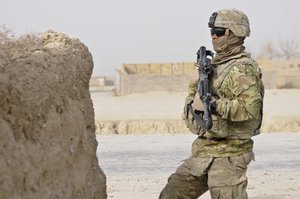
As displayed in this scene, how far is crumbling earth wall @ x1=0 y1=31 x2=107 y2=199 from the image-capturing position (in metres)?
2.98

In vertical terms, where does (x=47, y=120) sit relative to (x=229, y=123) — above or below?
above

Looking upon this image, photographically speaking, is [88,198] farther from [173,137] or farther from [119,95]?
[119,95]

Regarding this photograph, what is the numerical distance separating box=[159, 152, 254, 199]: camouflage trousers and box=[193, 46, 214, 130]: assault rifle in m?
0.28

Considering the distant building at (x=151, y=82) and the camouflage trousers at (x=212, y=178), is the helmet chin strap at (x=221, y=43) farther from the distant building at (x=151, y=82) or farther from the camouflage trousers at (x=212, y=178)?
the distant building at (x=151, y=82)

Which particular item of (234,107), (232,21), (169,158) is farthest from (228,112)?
(169,158)

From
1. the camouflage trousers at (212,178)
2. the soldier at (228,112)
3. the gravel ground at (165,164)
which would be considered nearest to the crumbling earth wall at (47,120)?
the camouflage trousers at (212,178)

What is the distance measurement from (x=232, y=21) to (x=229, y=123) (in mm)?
684

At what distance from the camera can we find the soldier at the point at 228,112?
3973 mm

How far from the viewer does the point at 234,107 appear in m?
3.91

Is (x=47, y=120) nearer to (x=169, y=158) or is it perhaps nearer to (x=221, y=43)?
(x=221, y=43)

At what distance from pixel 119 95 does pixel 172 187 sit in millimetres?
25796

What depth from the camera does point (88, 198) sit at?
13.0 ft

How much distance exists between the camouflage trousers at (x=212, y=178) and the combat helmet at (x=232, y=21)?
831 millimetres

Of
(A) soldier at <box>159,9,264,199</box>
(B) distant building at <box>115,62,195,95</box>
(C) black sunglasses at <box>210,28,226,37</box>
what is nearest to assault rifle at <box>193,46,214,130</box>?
(A) soldier at <box>159,9,264,199</box>
